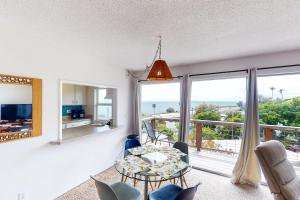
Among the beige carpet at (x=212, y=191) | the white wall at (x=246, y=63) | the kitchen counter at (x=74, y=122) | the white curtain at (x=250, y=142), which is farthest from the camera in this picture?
the kitchen counter at (x=74, y=122)

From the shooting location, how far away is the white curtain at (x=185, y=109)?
11.3 ft

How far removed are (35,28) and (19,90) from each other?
79 cm

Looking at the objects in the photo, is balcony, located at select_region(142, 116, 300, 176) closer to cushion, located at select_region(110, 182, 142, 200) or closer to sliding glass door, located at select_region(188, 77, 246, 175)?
sliding glass door, located at select_region(188, 77, 246, 175)

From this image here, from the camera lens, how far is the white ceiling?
4.73 feet

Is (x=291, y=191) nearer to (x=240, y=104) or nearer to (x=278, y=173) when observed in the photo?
(x=278, y=173)

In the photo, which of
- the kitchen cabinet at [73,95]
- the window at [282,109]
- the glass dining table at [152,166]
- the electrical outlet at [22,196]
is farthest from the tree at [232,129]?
the kitchen cabinet at [73,95]

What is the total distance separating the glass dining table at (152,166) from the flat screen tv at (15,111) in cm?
132

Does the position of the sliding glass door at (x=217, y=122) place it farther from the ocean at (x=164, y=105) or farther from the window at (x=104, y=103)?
the window at (x=104, y=103)

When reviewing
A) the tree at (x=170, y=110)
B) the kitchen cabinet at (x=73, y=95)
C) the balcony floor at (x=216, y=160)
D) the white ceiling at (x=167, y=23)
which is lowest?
the balcony floor at (x=216, y=160)

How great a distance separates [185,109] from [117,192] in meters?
2.11

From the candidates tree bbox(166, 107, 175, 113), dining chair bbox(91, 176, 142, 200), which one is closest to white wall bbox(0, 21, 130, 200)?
dining chair bbox(91, 176, 142, 200)

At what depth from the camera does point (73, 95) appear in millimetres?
4629

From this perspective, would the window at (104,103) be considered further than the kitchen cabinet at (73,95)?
No

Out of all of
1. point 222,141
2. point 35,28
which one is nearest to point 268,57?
point 222,141
